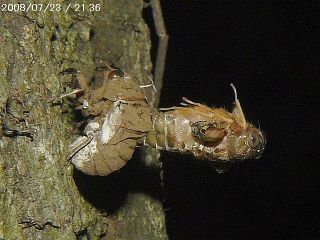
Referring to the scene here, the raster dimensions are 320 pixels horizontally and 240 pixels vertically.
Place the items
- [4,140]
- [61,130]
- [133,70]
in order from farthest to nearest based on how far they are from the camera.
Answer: [133,70]
[61,130]
[4,140]

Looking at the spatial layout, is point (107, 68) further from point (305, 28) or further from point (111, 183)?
point (305, 28)

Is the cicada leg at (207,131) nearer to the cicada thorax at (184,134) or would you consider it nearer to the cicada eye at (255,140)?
the cicada thorax at (184,134)

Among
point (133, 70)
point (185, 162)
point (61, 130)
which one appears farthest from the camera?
point (185, 162)

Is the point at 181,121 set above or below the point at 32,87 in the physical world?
below

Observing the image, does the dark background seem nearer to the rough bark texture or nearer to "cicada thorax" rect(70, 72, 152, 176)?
the rough bark texture

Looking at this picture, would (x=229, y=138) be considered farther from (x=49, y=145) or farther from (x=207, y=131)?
(x=49, y=145)

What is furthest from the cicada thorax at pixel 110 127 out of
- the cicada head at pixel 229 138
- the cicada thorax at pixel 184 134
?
the cicada head at pixel 229 138

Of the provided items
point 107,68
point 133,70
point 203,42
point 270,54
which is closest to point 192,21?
point 203,42
